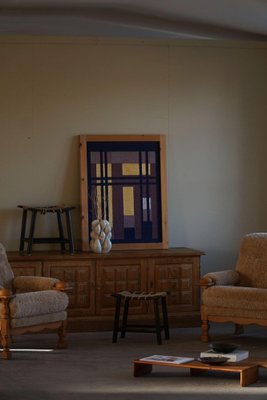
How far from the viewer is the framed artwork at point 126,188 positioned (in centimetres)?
905

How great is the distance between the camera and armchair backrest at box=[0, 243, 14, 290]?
26.0 feet

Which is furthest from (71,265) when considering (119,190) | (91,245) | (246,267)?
(246,267)

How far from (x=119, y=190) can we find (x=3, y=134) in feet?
4.32

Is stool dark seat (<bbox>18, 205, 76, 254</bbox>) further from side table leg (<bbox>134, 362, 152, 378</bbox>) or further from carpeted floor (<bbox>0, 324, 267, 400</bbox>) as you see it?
side table leg (<bbox>134, 362, 152, 378</bbox>)

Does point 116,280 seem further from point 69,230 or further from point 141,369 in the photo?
point 141,369

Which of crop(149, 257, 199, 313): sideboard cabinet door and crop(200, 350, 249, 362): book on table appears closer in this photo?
crop(200, 350, 249, 362): book on table

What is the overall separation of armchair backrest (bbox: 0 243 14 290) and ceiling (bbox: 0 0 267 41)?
2197 mm

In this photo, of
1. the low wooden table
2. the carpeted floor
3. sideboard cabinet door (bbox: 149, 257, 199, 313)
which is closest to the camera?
the carpeted floor

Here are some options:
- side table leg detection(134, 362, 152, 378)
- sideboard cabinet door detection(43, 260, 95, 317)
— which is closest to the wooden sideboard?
sideboard cabinet door detection(43, 260, 95, 317)

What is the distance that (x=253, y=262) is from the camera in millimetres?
8320

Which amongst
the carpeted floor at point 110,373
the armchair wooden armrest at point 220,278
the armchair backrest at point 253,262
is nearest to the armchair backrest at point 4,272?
the carpeted floor at point 110,373

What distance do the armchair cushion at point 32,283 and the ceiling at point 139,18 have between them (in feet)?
8.02

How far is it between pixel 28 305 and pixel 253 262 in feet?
7.46

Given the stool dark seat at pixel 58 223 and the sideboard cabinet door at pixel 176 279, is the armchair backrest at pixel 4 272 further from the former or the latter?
the sideboard cabinet door at pixel 176 279
